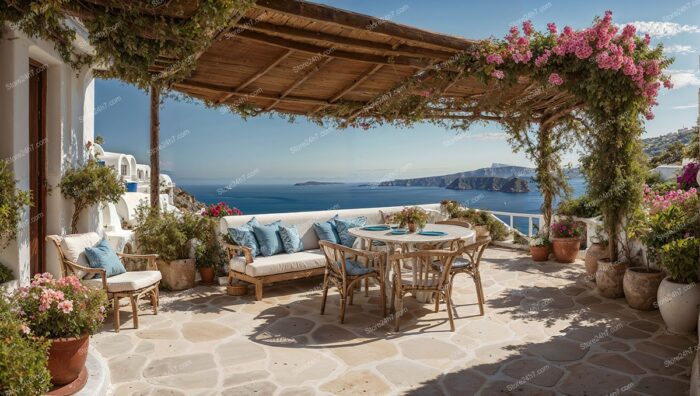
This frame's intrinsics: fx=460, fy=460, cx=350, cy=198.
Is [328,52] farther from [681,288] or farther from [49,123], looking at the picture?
[681,288]

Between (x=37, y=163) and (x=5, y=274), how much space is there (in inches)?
58.4

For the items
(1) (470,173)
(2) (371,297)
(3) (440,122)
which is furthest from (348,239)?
(1) (470,173)

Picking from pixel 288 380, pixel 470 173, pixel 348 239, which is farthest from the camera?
pixel 470 173

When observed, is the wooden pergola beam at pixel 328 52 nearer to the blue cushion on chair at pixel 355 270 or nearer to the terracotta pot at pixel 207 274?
the blue cushion on chair at pixel 355 270

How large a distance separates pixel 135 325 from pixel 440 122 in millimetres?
5529

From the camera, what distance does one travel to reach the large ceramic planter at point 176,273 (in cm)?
576

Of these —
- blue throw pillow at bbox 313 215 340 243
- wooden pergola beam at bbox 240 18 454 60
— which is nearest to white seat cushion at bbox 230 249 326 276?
blue throw pillow at bbox 313 215 340 243

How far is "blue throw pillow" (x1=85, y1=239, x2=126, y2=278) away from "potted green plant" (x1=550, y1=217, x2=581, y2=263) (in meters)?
6.21

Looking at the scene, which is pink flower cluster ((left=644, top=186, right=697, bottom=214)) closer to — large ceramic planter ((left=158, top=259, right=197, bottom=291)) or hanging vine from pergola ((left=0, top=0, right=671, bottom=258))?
hanging vine from pergola ((left=0, top=0, right=671, bottom=258))

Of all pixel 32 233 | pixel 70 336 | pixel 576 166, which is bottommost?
pixel 70 336

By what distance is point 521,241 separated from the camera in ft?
29.0

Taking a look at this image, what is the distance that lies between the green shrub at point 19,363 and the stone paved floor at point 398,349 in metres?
0.82

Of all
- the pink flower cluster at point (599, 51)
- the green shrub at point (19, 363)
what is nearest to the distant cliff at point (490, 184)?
the pink flower cluster at point (599, 51)

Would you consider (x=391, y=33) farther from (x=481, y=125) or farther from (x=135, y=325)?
(x=481, y=125)
